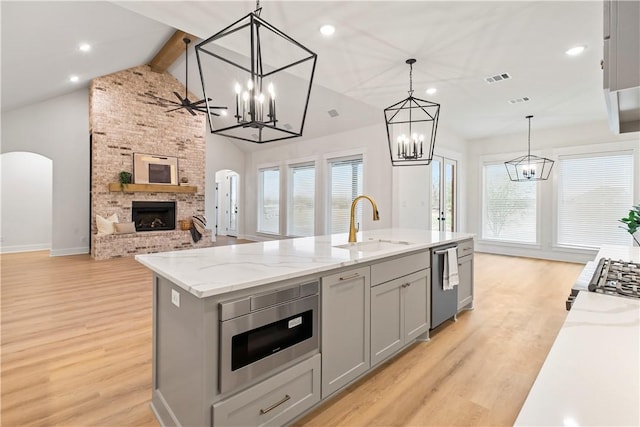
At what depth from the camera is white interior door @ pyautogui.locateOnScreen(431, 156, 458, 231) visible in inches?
272

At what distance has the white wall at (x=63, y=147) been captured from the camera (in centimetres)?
662

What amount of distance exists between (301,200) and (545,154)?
5520mm

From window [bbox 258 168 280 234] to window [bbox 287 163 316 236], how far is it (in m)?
0.58

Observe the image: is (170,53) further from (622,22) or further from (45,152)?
(622,22)

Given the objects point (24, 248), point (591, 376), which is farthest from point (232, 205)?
point (591, 376)

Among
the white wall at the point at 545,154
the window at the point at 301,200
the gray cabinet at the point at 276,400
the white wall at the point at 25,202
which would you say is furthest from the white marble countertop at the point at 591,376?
the white wall at the point at 25,202

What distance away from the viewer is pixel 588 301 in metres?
1.24

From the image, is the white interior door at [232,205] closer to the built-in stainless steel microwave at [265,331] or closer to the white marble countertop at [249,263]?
the white marble countertop at [249,263]

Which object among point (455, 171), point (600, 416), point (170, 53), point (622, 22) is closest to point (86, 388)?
point (600, 416)

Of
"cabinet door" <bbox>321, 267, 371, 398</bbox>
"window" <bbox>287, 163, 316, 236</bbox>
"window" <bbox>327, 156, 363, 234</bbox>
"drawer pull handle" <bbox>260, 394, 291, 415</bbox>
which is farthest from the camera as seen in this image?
"window" <bbox>287, 163, 316, 236</bbox>

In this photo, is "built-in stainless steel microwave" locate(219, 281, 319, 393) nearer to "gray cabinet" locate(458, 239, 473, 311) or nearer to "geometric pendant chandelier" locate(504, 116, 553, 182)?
"gray cabinet" locate(458, 239, 473, 311)

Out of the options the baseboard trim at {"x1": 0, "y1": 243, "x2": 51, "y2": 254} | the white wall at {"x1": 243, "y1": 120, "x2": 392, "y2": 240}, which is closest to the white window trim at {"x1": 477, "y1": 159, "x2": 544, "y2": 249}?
the white wall at {"x1": 243, "y1": 120, "x2": 392, "y2": 240}

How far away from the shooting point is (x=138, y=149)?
7363mm

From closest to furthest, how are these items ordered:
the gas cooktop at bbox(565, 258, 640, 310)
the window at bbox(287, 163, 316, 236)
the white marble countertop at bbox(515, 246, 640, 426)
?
1. the white marble countertop at bbox(515, 246, 640, 426)
2. the gas cooktop at bbox(565, 258, 640, 310)
3. the window at bbox(287, 163, 316, 236)
